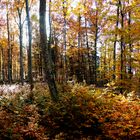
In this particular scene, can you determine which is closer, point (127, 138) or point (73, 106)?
point (127, 138)

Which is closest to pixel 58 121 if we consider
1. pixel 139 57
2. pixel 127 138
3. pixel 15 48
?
pixel 127 138

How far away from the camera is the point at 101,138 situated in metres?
9.63

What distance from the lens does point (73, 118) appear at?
10148 millimetres

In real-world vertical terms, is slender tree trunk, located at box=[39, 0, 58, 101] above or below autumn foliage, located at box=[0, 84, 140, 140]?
above

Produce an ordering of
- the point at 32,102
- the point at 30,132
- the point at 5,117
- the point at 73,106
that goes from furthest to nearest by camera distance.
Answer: the point at 32,102, the point at 73,106, the point at 5,117, the point at 30,132

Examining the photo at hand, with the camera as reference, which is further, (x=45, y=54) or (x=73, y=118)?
(x=45, y=54)

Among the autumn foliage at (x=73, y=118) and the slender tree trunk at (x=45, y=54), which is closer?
the autumn foliage at (x=73, y=118)

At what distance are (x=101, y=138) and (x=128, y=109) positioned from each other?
1.93 metres

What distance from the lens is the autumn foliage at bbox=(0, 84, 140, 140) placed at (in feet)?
29.1

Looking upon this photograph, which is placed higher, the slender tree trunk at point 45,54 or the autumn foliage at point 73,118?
the slender tree trunk at point 45,54

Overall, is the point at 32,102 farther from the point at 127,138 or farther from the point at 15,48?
the point at 15,48

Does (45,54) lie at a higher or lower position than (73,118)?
higher

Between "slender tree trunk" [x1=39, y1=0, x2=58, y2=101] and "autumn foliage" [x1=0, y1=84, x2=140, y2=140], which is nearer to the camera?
"autumn foliage" [x1=0, y1=84, x2=140, y2=140]

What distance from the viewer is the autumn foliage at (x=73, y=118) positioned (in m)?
8.87
